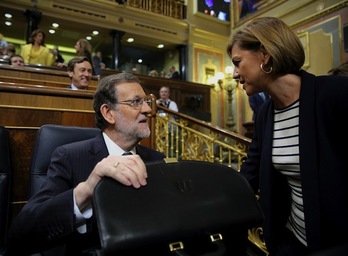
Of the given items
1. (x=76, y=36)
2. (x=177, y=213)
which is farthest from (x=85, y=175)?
(x=76, y=36)

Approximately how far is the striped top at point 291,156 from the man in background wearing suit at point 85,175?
518 mm

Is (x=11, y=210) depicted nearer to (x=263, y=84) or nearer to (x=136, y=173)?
(x=136, y=173)

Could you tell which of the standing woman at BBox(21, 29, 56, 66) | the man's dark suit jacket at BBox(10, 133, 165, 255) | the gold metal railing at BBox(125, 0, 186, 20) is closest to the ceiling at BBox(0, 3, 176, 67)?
the gold metal railing at BBox(125, 0, 186, 20)

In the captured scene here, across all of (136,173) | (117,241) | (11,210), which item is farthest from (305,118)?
(11,210)

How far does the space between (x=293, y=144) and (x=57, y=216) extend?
799 millimetres

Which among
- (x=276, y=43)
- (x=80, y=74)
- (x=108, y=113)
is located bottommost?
(x=108, y=113)

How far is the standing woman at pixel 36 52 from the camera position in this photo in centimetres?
490

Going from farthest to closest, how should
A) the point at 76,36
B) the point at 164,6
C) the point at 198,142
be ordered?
1. the point at 76,36
2. the point at 164,6
3. the point at 198,142

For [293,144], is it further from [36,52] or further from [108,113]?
[36,52]

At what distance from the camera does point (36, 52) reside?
16.3ft

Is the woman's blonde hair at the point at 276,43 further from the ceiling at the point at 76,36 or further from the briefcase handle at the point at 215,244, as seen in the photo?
the ceiling at the point at 76,36

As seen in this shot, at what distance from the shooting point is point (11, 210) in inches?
59.7

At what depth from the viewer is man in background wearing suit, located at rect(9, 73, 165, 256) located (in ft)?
2.34

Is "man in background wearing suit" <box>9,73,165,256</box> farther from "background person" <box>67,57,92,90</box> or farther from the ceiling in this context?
the ceiling
